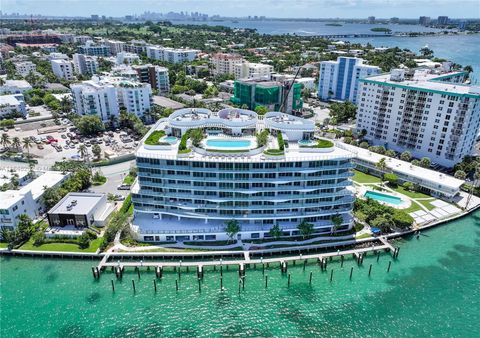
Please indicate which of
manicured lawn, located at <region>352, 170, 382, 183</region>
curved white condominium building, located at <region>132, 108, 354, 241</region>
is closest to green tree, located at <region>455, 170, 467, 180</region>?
manicured lawn, located at <region>352, 170, 382, 183</region>

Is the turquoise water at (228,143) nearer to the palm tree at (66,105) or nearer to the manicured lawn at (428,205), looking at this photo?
the manicured lawn at (428,205)

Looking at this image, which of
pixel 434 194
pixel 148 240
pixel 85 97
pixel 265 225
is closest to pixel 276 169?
pixel 265 225

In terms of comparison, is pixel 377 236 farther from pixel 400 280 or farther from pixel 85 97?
pixel 85 97

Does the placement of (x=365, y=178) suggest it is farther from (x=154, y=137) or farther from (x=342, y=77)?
(x=342, y=77)

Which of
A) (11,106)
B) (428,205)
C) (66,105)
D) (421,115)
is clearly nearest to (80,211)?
(428,205)

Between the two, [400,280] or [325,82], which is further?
[325,82]

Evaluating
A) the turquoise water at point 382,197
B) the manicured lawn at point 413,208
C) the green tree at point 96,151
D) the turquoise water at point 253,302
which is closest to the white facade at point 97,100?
the green tree at point 96,151

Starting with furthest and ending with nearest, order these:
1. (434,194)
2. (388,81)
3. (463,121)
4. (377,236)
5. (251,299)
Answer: (388,81)
(463,121)
(434,194)
(377,236)
(251,299)
